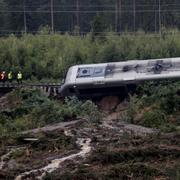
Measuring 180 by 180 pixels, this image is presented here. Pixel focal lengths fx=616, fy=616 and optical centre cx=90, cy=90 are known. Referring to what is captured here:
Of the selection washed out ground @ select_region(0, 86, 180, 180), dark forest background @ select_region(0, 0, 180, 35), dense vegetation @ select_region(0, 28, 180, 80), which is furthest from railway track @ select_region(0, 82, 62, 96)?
dark forest background @ select_region(0, 0, 180, 35)

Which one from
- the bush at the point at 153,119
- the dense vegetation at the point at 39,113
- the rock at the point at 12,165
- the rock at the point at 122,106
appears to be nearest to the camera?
the rock at the point at 12,165

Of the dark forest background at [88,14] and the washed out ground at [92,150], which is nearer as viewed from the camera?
the washed out ground at [92,150]

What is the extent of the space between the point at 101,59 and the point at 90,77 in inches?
402

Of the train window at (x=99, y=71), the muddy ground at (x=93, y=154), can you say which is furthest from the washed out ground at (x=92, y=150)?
the train window at (x=99, y=71)

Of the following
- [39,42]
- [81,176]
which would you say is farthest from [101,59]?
[81,176]

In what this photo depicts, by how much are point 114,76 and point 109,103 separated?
1663 mm

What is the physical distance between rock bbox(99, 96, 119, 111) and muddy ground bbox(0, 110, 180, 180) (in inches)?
298

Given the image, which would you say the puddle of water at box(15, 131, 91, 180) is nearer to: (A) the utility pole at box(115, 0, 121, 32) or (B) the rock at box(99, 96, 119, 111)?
(B) the rock at box(99, 96, 119, 111)

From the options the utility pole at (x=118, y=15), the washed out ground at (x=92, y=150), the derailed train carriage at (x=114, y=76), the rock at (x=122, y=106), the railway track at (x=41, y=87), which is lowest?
the rock at (x=122, y=106)

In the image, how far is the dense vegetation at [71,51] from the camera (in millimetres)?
45875

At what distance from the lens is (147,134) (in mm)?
26406

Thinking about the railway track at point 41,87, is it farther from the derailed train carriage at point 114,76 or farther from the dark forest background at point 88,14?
the dark forest background at point 88,14

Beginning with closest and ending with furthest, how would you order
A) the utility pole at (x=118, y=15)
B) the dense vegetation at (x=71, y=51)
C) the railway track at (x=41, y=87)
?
the railway track at (x=41, y=87) < the dense vegetation at (x=71, y=51) < the utility pole at (x=118, y=15)

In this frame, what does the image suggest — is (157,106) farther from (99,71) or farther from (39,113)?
(39,113)
